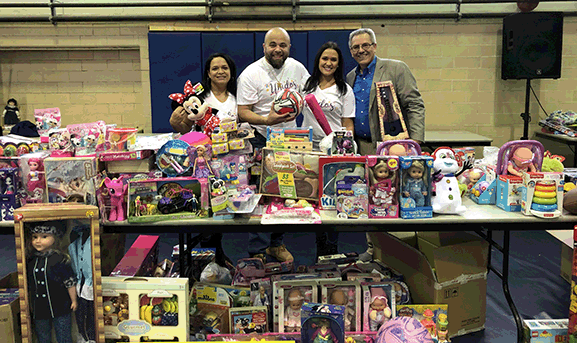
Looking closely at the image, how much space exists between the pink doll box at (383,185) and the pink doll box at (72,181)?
3.93 feet

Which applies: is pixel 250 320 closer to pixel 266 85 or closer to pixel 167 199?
pixel 167 199

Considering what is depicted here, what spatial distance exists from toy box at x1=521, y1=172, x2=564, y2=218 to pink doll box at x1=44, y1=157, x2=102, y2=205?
187cm

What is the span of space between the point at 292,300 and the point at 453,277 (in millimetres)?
871

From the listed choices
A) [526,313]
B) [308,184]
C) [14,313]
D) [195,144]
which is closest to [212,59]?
[195,144]

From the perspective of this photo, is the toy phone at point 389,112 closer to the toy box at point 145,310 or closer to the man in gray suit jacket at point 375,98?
the man in gray suit jacket at point 375,98

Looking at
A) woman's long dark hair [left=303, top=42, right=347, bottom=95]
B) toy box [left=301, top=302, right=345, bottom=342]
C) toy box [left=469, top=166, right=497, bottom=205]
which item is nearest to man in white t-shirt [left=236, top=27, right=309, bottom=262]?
woman's long dark hair [left=303, top=42, right=347, bottom=95]

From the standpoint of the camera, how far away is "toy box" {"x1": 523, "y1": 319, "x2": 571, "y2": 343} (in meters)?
2.09

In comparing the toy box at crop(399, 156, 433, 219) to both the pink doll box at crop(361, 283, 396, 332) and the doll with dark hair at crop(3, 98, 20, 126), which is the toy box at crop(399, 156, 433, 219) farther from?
the doll with dark hair at crop(3, 98, 20, 126)

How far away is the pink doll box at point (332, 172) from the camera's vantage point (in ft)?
6.71

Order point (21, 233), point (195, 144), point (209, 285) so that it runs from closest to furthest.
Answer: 1. point (21, 233)
2. point (195, 144)
3. point (209, 285)

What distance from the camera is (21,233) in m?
1.77

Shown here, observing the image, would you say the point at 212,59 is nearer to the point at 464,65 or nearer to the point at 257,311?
the point at 257,311

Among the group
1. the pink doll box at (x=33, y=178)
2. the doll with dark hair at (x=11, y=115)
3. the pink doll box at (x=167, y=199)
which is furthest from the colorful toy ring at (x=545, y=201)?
the doll with dark hair at (x=11, y=115)

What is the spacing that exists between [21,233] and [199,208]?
2.29 ft
